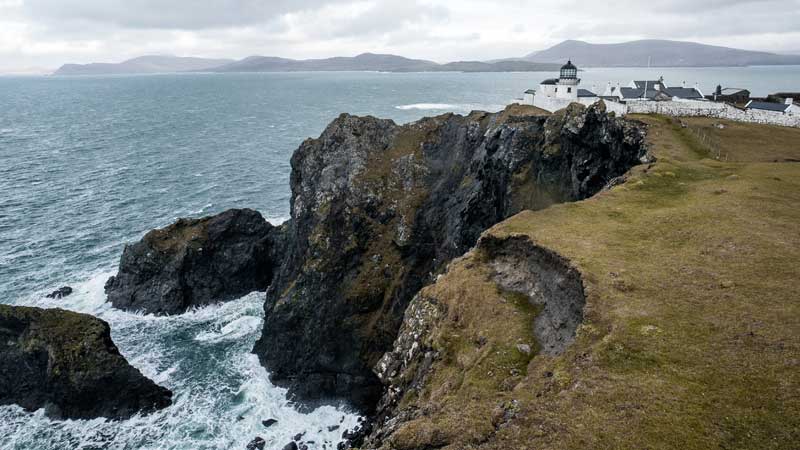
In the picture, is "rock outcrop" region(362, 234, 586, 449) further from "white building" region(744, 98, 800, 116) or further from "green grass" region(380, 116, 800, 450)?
"white building" region(744, 98, 800, 116)

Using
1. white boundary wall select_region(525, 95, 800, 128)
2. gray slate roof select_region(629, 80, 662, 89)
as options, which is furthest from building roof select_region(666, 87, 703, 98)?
white boundary wall select_region(525, 95, 800, 128)

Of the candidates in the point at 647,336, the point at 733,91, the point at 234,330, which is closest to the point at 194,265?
the point at 234,330

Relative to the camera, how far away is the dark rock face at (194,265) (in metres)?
62.3

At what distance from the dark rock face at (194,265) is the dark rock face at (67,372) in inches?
523

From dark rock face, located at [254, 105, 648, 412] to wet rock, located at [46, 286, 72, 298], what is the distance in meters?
26.5

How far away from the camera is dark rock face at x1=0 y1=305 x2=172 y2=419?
147ft

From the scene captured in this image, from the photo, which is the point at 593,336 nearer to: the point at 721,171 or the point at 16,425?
the point at 721,171

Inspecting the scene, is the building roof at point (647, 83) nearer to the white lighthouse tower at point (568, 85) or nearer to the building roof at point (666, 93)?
the building roof at point (666, 93)

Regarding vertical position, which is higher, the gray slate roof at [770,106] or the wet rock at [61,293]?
the gray slate roof at [770,106]

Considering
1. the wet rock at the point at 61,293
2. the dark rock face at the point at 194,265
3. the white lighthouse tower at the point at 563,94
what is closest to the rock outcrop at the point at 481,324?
the dark rock face at the point at 194,265

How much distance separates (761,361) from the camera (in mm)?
18844

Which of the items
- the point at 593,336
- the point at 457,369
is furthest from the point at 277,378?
the point at 593,336

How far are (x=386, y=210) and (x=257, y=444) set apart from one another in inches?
1157

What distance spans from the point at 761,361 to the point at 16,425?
55.3 m
